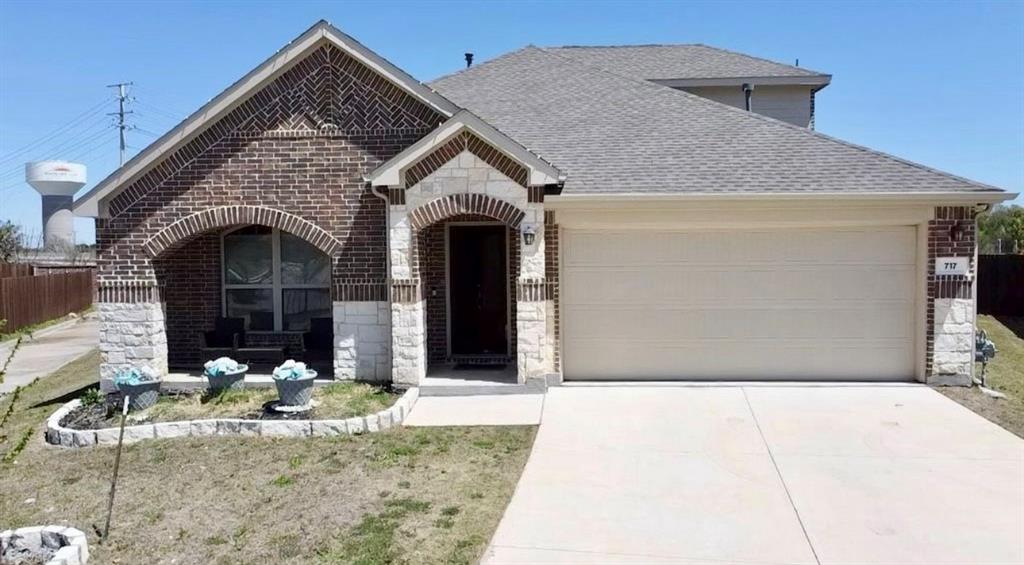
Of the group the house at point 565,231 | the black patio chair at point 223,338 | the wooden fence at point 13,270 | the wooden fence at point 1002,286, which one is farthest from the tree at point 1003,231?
the wooden fence at point 13,270

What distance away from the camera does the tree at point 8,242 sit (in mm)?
30844

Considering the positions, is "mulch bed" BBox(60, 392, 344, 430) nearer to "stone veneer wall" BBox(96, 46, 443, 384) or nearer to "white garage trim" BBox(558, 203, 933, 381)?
"stone veneer wall" BBox(96, 46, 443, 384)

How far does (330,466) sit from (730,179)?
672 centimetres

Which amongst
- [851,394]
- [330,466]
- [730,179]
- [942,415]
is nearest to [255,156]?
[330,466]

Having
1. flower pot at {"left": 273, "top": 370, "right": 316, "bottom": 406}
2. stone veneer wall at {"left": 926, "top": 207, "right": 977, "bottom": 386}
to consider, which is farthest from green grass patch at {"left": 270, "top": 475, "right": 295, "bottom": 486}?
stone veneer wall at {"left": 926, "top": 207, "right": 977, "bottom": 386}

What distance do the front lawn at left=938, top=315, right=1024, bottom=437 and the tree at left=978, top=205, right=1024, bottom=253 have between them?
1633cm

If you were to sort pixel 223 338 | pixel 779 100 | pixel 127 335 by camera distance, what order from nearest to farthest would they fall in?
pixel 127 335 → pixel 223 338 → pixel 779 100

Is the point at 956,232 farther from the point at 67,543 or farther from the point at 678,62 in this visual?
the point at 67,543

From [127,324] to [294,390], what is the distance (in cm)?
353

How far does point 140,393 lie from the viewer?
9.49m

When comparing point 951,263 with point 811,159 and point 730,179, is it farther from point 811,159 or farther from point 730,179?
point 730,179

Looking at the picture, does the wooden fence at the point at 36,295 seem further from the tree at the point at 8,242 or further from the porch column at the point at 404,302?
the porch column at the point at 404,302

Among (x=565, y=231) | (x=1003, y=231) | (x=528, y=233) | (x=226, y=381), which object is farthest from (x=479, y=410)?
(x=1003, y=231)

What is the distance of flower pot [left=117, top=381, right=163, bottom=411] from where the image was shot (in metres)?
9.38
